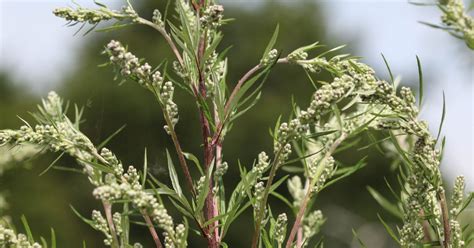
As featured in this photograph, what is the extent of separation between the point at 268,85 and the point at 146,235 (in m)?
8.00

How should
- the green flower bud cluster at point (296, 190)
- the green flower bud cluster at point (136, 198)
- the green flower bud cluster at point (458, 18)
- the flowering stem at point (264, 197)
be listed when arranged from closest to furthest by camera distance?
the green flower bud cluster at point (136, 198) < the green flower bud cluster at point (458, 18) < the flowering stem at point (264, 197) < the green flower bud cluster at point (296, 190)

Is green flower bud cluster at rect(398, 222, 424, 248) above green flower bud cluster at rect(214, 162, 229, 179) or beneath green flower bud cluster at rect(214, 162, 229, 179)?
beneath

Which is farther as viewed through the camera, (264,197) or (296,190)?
(296,190)

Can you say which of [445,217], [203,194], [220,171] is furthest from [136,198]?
[445,217]

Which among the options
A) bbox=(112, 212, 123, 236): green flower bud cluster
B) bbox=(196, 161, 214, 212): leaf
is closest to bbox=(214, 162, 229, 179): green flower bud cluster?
bbox=(196, 161, 214, 212): leaf

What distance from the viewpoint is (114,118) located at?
956 inches

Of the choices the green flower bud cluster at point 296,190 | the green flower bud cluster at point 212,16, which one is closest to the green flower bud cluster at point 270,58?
the green flower bud cluster at point 212,16

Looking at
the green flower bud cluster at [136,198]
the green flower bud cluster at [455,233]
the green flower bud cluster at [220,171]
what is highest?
the green flower bud cluster at [136,198]

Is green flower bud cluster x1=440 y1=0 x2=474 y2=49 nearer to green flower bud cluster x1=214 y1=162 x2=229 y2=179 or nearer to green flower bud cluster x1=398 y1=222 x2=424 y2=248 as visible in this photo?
green flower bud cluster x1=398 y1=222 x2=424 y2=248

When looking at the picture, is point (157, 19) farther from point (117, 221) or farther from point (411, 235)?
point (411, 235)

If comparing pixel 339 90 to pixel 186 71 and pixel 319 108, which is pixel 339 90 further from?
pixel 186 71

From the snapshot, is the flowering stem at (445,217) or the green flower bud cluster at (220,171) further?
the green flower bud cluster at (220,171)

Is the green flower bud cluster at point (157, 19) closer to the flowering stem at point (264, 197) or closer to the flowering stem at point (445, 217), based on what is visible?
the flowering stem at point (264, 197)

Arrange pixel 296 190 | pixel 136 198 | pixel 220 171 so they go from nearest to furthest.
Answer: pixel 136 198, pixel 220 171, pixel 296 190
